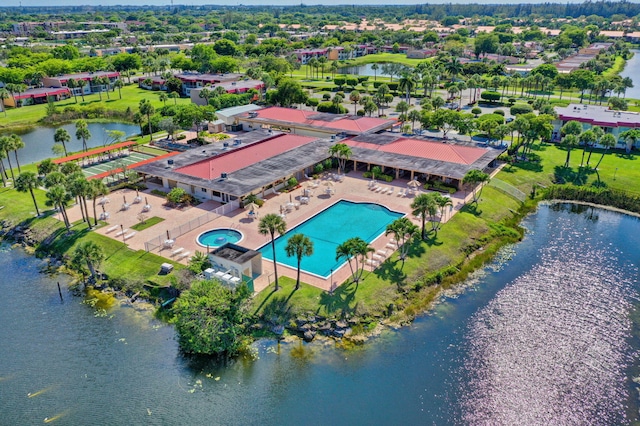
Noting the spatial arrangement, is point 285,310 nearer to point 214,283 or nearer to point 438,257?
point 214,283

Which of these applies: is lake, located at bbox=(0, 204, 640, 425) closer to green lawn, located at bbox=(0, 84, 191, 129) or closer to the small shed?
the small shed

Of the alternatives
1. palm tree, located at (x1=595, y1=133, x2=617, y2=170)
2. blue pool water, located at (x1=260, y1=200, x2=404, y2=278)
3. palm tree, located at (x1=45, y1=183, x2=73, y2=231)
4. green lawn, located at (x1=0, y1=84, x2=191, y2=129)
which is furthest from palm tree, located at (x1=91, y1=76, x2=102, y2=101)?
palm tree, located at (x1=595, y1=133, x2=617, y2=170)

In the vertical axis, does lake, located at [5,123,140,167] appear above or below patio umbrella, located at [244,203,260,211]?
above

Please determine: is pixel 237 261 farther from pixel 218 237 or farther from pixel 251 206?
pixel 251 206

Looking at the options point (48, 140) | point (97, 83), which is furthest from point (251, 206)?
point (97, 83)

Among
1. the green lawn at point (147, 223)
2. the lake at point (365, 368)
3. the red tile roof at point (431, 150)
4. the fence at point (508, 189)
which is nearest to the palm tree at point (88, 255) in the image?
the lake at point (365, 368)

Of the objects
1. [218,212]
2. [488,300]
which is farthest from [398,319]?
[218,212]
